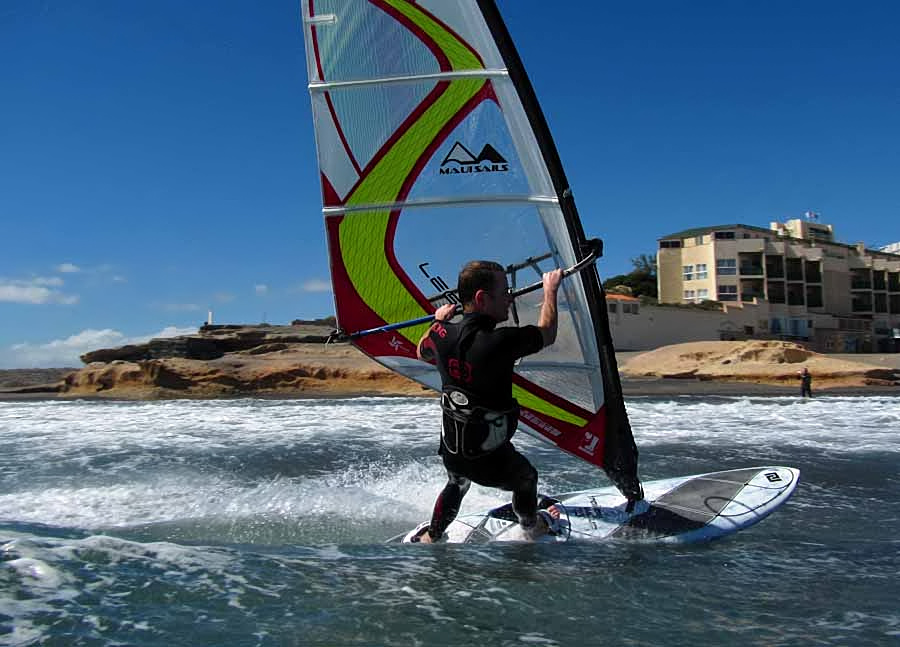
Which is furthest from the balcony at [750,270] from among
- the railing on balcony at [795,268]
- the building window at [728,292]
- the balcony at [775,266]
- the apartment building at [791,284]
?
the railing on balcony at [795,268]

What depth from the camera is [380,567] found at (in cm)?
272

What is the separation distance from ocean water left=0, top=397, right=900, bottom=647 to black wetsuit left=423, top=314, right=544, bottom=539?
14.5 inches

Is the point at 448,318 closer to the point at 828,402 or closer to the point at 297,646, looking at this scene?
the point at 297,646

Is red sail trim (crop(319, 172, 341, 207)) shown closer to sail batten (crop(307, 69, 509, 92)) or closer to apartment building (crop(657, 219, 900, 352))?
sail batten (crop(307, 69, 509, 92))

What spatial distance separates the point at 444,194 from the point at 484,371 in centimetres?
135

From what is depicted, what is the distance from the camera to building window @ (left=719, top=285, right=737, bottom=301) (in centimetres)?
4531

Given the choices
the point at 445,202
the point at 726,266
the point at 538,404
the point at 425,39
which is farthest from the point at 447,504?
the point at 726,266

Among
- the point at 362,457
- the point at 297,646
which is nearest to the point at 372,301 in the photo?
the point at 297,646

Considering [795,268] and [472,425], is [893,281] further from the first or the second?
[472,425]

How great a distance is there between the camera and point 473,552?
3078 mm

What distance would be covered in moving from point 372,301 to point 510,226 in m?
0.87

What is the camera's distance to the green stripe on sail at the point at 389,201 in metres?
3.80

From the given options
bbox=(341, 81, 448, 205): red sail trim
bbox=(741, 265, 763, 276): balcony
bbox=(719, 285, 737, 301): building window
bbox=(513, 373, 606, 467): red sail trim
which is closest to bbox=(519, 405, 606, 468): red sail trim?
bbox=(513, 373, 606, 467): red sail trim

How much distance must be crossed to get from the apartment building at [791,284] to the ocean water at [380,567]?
39715 millimetres
